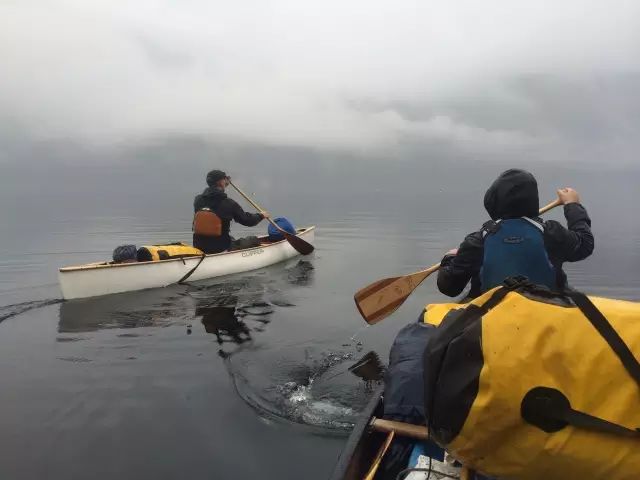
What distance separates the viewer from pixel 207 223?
13.0 m

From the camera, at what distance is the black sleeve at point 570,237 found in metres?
4.26

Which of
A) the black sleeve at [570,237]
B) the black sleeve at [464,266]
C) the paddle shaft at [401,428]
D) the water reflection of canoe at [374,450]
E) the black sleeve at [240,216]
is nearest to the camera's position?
the water reflection of canoe at [374,450]

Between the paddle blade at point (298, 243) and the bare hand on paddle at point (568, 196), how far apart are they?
11231mm

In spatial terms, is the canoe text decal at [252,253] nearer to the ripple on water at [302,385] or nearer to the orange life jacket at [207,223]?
the orange life jacket at [207,223]

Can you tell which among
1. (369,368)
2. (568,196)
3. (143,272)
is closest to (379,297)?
(369,368)

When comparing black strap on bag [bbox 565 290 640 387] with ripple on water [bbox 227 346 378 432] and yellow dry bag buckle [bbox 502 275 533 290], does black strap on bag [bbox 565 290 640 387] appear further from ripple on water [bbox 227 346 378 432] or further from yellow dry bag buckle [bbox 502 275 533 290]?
ripple on water [bbox 227 346 378 432]

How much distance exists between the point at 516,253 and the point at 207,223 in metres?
10.2

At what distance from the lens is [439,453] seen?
3.38 metres

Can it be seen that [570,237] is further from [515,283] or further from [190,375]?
[190,375]

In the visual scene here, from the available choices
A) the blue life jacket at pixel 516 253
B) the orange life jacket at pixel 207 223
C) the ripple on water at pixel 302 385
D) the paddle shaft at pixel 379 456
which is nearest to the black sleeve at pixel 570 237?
the blue life jacket at pixel 516 253

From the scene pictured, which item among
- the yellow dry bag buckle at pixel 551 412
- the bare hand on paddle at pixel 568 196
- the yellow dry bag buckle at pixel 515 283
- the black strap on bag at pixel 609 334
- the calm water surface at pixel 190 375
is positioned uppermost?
the bare hand on paddle at pixel 568 196

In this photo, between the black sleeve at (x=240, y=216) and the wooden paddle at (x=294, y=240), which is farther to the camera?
the wooden paddle at (x=294, y=240)

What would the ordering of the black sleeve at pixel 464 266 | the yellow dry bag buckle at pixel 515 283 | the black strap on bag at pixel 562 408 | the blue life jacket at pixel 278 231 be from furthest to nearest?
1. the blue life jacket at pixel 278 231
2. the black sleeve at pixel 464 266
3. the yellow dry bag buckle at pixel 515 283
4. the black strap on bag at pixel 562 408

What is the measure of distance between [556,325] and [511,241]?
2.08 m
